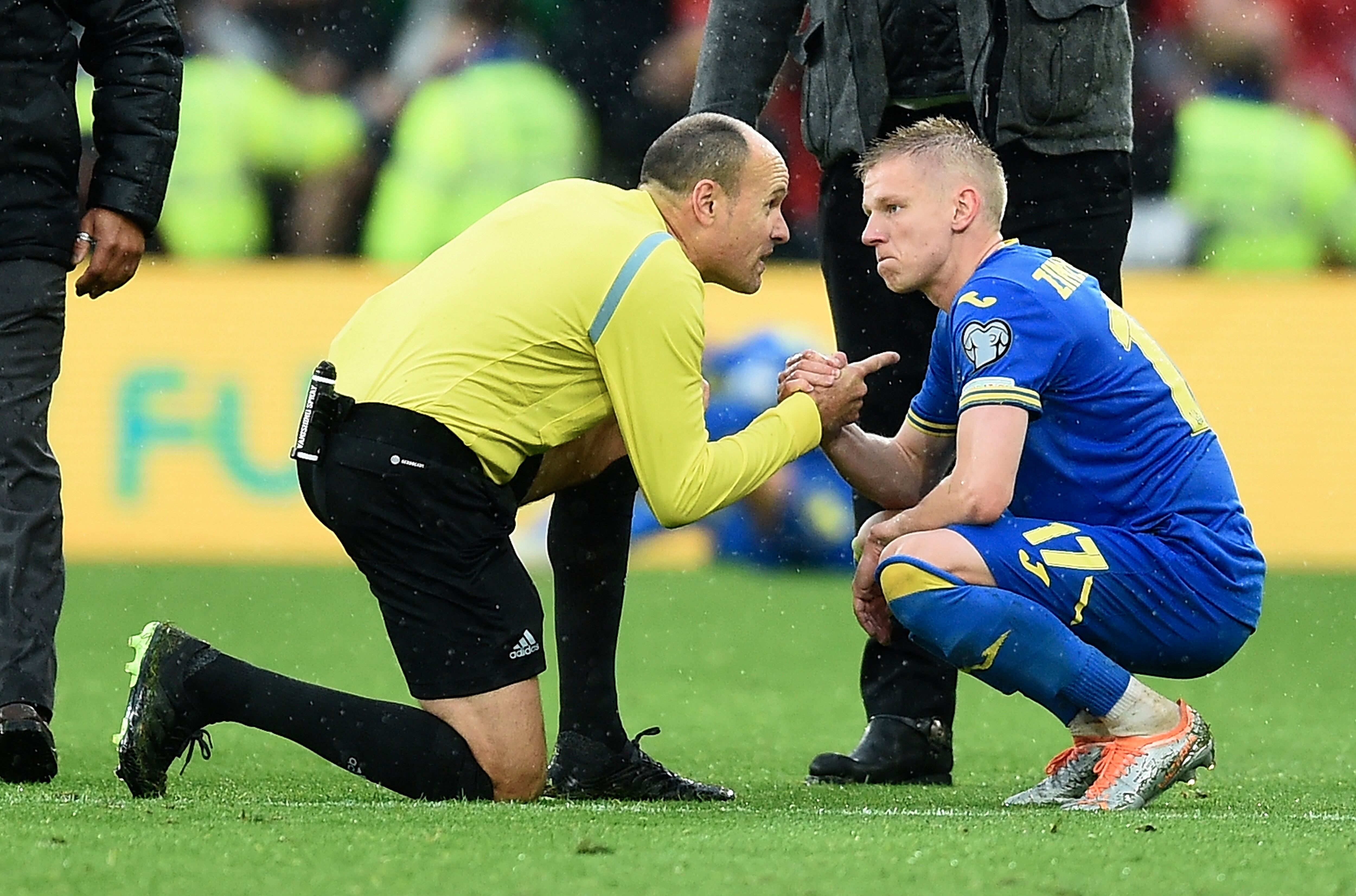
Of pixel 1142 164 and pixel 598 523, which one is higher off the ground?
pixel 1142 164

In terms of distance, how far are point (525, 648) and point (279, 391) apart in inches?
236

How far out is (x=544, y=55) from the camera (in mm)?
10703

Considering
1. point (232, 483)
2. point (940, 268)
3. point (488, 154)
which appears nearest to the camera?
point (940, 268)

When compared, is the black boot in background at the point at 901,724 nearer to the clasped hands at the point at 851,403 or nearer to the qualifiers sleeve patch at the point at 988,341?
the clasped hands at the point at 851,403

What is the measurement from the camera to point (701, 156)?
4.09 meters

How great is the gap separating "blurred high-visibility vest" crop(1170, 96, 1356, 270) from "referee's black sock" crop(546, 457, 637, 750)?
22.5 ft

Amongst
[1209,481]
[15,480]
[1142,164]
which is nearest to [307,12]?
[1142,164]

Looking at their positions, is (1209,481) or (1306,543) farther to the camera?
(1306,543)

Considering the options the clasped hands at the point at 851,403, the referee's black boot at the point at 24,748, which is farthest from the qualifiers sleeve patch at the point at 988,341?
the referee's black boot at the point at 24,748

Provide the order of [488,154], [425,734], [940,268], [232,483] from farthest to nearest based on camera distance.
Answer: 1. [488,154]
2. [232,483]
3. [940,268]
4. [425,734]

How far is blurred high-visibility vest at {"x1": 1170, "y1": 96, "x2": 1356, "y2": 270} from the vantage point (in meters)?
10.6

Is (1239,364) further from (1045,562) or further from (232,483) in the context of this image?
(1045,562)

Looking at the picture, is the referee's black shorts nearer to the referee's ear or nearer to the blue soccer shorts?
the referee's ear

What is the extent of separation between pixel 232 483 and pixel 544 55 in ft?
8.79
